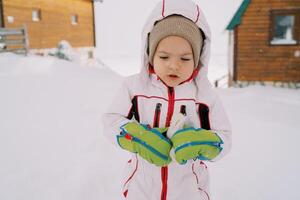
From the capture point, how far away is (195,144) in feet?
5.37

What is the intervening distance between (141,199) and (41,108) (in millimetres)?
4915

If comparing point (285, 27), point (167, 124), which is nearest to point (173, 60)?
point (167, 124)

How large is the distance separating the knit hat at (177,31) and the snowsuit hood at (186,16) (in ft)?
0.10

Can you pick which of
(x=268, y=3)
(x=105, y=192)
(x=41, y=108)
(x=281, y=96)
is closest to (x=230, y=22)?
(x=268, y=3)

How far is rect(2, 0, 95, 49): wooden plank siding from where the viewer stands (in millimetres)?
16422

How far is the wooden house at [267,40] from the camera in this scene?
12.2 metres

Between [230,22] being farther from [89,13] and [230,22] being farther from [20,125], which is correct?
[89,13]

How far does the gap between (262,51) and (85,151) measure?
10.2 metres

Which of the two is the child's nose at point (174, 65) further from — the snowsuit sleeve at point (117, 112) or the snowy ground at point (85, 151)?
the snowy ground at point (85, 151)

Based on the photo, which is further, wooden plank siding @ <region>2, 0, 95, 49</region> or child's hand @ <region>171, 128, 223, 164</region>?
wooden plank siding @ <region>2, 0, 95, 49</region>

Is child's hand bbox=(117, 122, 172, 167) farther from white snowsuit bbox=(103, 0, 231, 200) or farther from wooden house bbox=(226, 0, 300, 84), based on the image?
wooden house bbox=(226, 0, 300, 84)

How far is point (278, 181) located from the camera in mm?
3668

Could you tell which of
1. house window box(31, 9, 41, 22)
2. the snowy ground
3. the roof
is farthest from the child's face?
house window box(31, 9, 41, 22)

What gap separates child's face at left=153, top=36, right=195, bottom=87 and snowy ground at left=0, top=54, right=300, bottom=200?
190 cm
